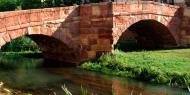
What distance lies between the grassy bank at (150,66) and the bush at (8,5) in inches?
620

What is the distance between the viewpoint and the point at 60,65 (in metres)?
24.8

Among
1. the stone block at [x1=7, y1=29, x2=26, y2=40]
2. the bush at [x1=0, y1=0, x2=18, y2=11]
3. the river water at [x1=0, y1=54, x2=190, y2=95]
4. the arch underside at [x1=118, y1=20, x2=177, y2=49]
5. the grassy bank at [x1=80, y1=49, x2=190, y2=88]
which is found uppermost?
the bush at [x1=0, y1=0, x2=18, y2=11]

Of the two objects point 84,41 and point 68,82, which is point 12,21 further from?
point 84,41

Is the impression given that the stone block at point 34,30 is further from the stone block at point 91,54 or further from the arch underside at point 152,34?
the arch underside at point 152,34

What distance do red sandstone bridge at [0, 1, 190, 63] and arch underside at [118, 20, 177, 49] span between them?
55mm

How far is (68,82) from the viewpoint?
19.8 m

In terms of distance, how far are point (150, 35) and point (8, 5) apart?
1327 cm

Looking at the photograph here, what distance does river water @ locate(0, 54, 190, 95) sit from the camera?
17.7 m

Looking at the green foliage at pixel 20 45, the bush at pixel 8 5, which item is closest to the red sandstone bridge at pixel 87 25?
the green foliage at pixel 20 45

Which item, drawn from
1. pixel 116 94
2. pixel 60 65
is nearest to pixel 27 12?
pixel 60 65

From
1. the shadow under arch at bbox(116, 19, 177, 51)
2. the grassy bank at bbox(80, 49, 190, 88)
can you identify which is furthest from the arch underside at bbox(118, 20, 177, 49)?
the grassy bank at bbox(80, 49, 190, 88)

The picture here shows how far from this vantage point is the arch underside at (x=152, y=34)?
27.5 meters

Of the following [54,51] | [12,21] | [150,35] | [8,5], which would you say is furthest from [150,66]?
[8,5]

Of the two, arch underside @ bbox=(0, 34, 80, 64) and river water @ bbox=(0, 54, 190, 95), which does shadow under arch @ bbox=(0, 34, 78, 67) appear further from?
river water @ bbox=(0, 54, 190, 95)
